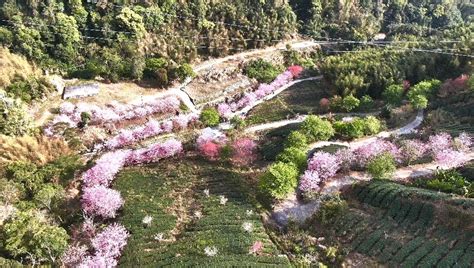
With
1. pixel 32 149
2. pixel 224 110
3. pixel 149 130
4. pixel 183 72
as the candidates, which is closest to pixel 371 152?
pixel 224 110

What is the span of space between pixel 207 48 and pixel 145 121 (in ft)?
97.4

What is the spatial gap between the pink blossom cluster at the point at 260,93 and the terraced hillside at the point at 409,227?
3878 cm

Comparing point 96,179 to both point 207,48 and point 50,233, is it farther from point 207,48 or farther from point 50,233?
point 207,48

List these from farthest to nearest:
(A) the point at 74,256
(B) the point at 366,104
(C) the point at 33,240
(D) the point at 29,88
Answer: (B) the point at 366,104 → (D) the point at 29,88 → (A) the point at 74,256 → (C) the point at 33,240

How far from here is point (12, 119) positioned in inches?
2474

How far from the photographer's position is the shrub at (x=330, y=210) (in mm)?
47688

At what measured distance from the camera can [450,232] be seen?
1586 inches

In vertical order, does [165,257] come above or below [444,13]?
below

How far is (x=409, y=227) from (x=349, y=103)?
40446mm

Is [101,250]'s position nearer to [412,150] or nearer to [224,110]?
[412,150]

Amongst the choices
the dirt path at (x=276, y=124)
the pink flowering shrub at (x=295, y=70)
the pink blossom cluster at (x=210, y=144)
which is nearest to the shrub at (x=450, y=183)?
the pink blossom cluster at (x=210, y=144)

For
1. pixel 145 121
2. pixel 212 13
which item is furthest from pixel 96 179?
pixel 212 13

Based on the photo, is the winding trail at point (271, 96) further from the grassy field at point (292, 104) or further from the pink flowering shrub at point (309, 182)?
the pink flowering shrub at point (309, 182)

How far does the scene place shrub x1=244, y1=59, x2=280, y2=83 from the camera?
95.7 meters
